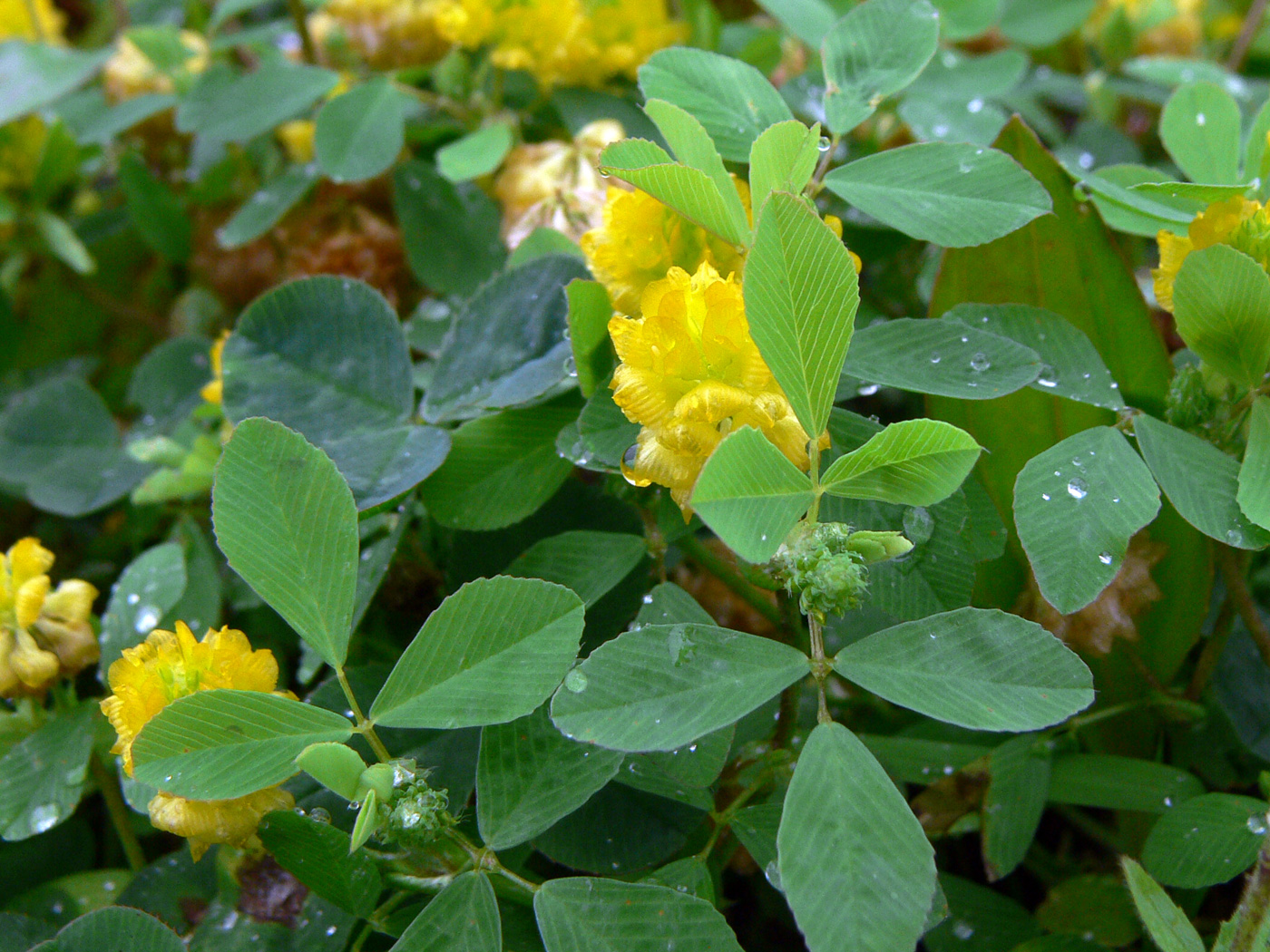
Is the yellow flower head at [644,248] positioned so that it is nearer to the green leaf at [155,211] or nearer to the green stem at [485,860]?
the green stem at [485,860]

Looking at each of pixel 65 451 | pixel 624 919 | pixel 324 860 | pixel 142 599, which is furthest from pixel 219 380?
pixel 624 919

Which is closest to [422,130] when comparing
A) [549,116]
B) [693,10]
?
[549,116]

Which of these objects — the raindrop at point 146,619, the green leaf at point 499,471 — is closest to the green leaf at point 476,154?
the green leaf at point 499,471

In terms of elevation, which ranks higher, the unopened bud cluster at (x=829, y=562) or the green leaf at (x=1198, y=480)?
the unopened bud cluster at (x=829, y=562)

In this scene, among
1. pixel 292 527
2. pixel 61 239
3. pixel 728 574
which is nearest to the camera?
pixel 292 527

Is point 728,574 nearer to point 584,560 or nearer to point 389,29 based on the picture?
point 584,560
